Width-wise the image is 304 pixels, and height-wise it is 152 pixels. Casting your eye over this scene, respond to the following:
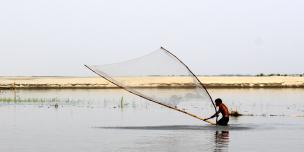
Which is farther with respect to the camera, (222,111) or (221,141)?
(222,111)

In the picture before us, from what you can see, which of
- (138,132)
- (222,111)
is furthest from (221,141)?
(222,111)

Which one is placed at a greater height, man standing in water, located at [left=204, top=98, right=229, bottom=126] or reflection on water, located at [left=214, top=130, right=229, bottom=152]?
man standing in water, located at [left=204, top=98, right=229, bottom=126]

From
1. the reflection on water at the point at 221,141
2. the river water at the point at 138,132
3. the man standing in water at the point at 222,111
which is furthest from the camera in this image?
the man standing in water at the point at 222,111

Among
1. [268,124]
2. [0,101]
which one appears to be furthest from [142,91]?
[0,101]

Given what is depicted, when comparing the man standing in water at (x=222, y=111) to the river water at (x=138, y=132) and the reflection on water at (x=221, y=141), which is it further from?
the reflection on water at (x=221, y=141)

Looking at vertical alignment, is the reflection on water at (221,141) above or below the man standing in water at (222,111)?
below

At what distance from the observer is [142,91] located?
24484 millimetres

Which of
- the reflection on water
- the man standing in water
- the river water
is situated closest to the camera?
the reflection on water

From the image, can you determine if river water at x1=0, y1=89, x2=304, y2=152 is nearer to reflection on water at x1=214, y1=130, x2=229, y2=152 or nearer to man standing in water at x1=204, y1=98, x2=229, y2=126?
reflection on water at x1=214, y1=130, x2=229, y2=152

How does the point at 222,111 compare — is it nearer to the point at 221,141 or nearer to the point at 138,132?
the point at 138,132

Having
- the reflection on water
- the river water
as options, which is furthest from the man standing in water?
the reflection on water

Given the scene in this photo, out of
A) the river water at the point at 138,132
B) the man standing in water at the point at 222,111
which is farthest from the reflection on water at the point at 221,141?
the man standing in water at the point at 222,111

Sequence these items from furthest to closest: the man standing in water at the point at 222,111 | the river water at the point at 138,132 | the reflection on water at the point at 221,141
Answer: the man standing in water at the point at 222,111 → the river water at the point at 138,132 → the reflection on water at the point at 221,141

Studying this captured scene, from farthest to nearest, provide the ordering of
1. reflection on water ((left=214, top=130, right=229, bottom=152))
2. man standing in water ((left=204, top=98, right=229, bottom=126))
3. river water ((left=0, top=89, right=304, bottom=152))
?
1. man standing in water ((left=204, top=98, right=229, bottom=126))
2. river water ((left=0, top=89, right=304, bottom=152))
3. reflection on water ((left=214, top=130, right=229, bottom=152))
